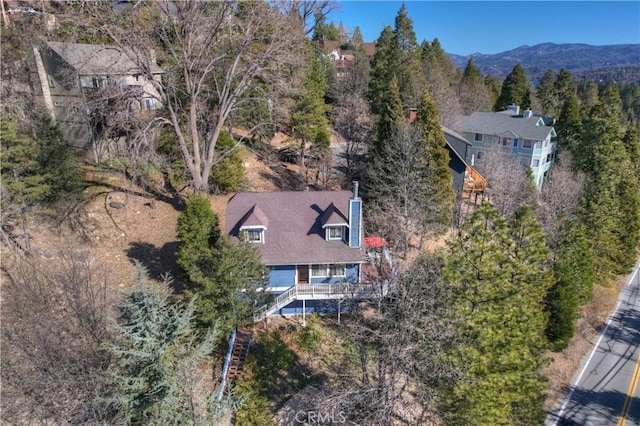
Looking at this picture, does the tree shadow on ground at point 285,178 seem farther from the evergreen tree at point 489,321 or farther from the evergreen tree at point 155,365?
the evergreen tree at point 155,365

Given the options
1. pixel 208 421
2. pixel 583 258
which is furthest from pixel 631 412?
pixel 208 421

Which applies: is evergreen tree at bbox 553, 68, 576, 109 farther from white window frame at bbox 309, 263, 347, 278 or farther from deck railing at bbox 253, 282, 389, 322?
deck railing at bbox 253, 282, 389, 322

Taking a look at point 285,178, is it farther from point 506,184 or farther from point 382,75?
point 382,75

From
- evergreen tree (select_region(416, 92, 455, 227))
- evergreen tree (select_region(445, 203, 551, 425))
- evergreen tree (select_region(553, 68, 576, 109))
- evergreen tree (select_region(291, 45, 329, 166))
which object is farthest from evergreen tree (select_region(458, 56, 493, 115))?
evergreen tree (select_region(445, 203, 551, 425))

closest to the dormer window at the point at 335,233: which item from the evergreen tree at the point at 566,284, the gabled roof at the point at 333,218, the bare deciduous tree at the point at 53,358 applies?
the gabled roof at the point at 333,218

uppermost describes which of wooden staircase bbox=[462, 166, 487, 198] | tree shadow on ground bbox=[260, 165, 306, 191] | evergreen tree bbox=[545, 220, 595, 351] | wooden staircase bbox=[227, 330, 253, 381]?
tree shadow on ground bbox=[260, 165, 306, 191]
